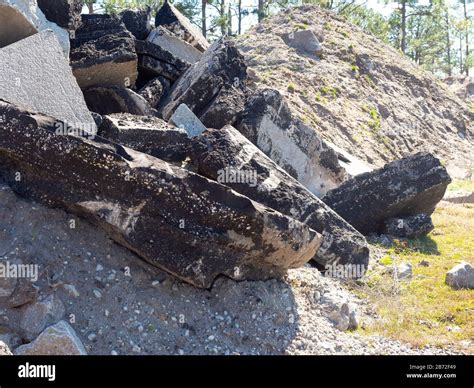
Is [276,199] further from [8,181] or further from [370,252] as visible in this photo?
[8,181]

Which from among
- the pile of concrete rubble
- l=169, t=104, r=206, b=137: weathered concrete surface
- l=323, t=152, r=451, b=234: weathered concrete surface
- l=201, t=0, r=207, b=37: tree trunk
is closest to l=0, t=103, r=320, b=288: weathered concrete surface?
the pile of concrete rubble

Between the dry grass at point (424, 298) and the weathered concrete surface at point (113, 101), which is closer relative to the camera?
the dry grass at point (424, 298)

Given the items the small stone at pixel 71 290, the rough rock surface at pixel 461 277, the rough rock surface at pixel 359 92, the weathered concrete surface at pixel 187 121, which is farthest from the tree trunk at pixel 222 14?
the small stone at pixel 71 290

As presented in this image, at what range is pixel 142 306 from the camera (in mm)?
4582

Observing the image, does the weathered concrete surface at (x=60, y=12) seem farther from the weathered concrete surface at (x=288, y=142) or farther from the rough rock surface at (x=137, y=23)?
the weathered concrete surface at (x=288, y=142)

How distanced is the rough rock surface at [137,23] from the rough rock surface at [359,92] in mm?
3970

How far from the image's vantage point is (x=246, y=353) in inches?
180

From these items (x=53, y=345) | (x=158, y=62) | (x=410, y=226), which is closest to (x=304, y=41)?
(x=158, y=62)

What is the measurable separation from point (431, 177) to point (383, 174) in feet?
2.18

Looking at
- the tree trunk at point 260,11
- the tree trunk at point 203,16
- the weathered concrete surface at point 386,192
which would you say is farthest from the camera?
the tree trunk at point 260,11

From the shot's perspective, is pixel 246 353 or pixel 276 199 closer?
pixel 246 353

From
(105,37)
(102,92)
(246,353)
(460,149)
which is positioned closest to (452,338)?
(246,353)

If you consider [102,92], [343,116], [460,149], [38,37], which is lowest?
[460,149]

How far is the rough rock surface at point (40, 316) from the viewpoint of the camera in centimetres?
414
